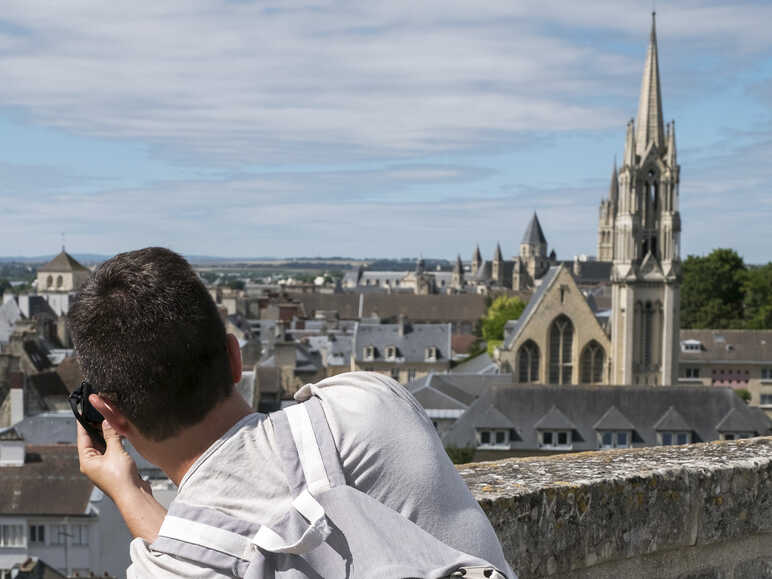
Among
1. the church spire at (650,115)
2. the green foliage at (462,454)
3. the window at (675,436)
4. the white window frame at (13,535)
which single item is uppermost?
the church spire at (650,115)

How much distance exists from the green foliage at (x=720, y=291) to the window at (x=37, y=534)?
210ft

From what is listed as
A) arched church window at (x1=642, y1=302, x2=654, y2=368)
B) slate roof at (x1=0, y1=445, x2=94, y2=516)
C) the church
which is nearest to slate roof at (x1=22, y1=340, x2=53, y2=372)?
slate roof at (x1=0, y1=445, x2=94, y2=516)

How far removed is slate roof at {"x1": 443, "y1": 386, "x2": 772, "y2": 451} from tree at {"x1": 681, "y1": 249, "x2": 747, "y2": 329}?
44809 mm

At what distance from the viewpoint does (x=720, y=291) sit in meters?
80.6

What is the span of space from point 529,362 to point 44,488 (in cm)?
3497

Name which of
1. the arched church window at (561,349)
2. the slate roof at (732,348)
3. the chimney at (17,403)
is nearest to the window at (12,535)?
the chimney at (17,403)

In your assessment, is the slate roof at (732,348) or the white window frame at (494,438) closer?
the white window frame at (494,438)

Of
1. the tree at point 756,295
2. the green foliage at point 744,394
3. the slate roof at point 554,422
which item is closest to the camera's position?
the slate roof at point 554,422

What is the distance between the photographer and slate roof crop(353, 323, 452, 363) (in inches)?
2621

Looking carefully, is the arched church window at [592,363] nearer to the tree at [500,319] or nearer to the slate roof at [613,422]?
the slate roof at [613,422]

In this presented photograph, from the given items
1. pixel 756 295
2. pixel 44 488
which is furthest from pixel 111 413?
pixel 756 295

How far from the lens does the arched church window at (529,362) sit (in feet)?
181

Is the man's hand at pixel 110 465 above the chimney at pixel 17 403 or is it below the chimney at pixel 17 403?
above

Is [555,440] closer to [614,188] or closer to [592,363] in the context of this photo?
[592,363]
